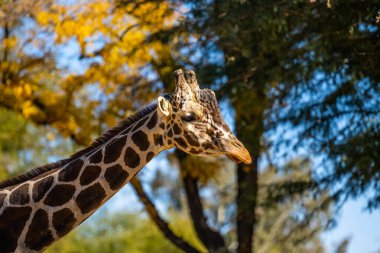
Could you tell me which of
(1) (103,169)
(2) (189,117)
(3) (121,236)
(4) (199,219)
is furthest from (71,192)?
(3) (121,236)

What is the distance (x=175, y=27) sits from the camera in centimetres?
1284

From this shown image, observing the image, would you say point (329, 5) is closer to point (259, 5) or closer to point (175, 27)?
point (259, 5)

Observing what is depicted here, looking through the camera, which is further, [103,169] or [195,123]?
[103,169]

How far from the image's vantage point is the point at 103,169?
7684 millimetres

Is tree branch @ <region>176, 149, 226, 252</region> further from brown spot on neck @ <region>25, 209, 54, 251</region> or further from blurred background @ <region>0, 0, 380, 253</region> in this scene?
brown spot on neck @ <region>25, 209, 54, 251</region>

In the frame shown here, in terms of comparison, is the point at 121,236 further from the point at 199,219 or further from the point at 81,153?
the point at 81,153

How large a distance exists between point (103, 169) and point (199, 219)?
632cm

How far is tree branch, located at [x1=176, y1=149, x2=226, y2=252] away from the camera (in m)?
13.4

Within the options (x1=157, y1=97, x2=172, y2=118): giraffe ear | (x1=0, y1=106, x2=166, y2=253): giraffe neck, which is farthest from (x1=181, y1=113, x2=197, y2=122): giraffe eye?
(x1=0, y1=106, x2=166, y2=253): giraffe neck

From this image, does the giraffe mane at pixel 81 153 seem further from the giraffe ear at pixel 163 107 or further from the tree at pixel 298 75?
the tree at pixel 298 75

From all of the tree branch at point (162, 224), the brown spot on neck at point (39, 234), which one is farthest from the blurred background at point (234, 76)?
the brown spot on neck at point (39, 234)

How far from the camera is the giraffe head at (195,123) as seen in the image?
285 inches

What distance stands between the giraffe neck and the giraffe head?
0.22 metres

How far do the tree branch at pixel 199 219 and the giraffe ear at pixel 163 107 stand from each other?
6111mm
